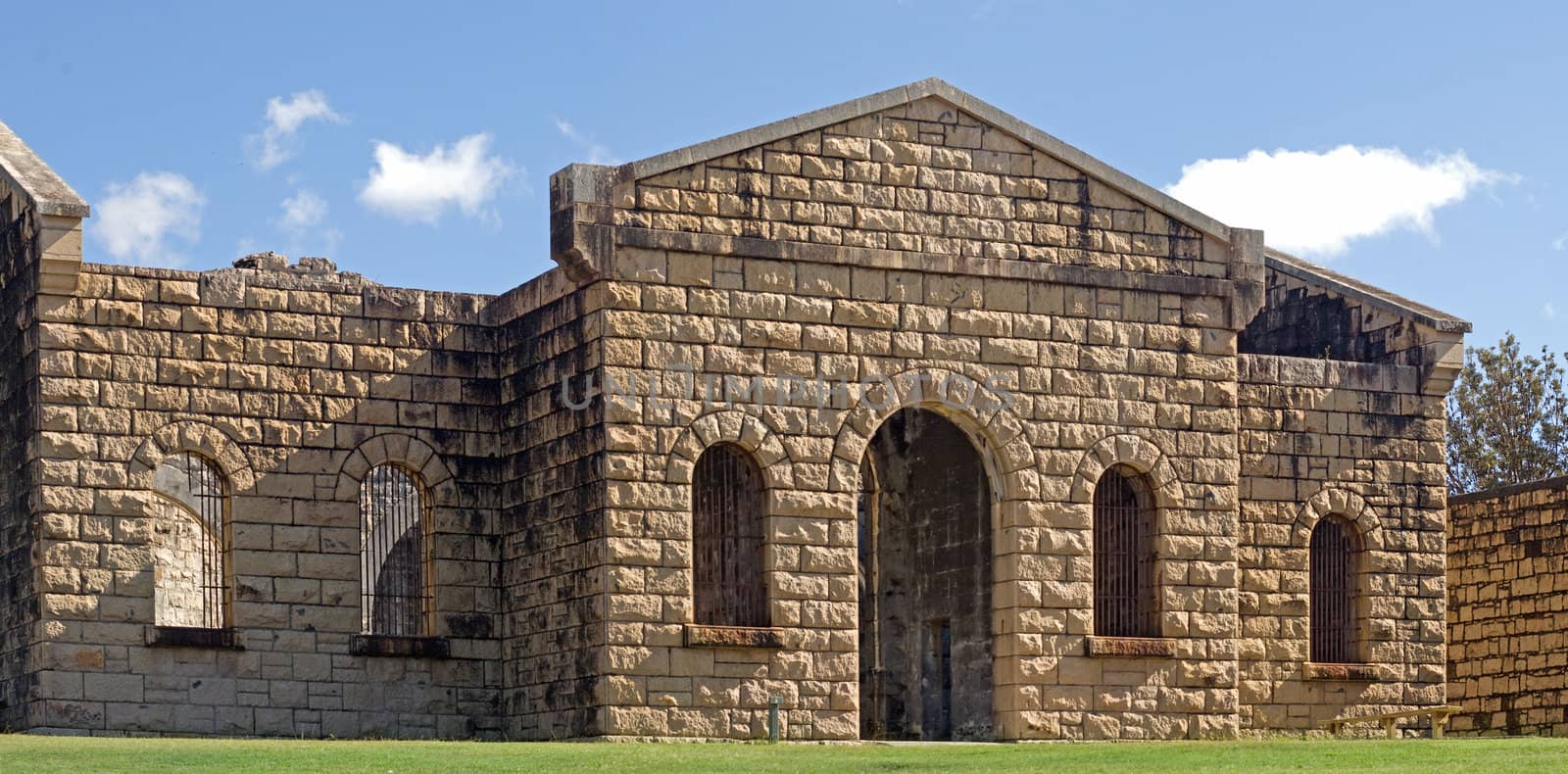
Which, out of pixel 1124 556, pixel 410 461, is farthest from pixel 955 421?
pixel 410 461

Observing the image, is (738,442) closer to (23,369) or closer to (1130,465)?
(1130,465)

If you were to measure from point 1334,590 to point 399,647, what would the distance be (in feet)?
34.4

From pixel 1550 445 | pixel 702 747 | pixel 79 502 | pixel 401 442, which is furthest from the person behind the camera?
pixel 1550 445

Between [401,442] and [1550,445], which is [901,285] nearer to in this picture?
[401,442]

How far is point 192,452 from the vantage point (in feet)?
81.9

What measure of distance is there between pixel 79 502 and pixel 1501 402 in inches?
1278

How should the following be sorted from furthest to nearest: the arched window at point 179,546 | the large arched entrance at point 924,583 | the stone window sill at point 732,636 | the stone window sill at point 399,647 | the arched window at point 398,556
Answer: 1. the arched window at point 179,546
2. the large arched entrance at point 924,583
3. the arched window at point 398,556
4. the stone window sill at point 399,647
5. the stone window sill at point 732,636

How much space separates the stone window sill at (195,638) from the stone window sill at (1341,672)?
11440mm

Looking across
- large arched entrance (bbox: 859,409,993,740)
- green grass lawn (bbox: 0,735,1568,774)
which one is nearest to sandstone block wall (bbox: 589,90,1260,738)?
large arched entrance (bbox: 859,409,993,740)

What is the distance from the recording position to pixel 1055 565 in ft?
84.1

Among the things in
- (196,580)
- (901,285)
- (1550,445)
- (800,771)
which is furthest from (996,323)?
(1550,445)

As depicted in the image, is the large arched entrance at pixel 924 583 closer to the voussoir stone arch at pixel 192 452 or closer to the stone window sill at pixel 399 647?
the stone window sill at pixel 399 647

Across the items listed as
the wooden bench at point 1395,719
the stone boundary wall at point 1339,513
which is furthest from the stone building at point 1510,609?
the wooden bench at point 1395,719

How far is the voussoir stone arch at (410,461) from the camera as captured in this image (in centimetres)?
2567
